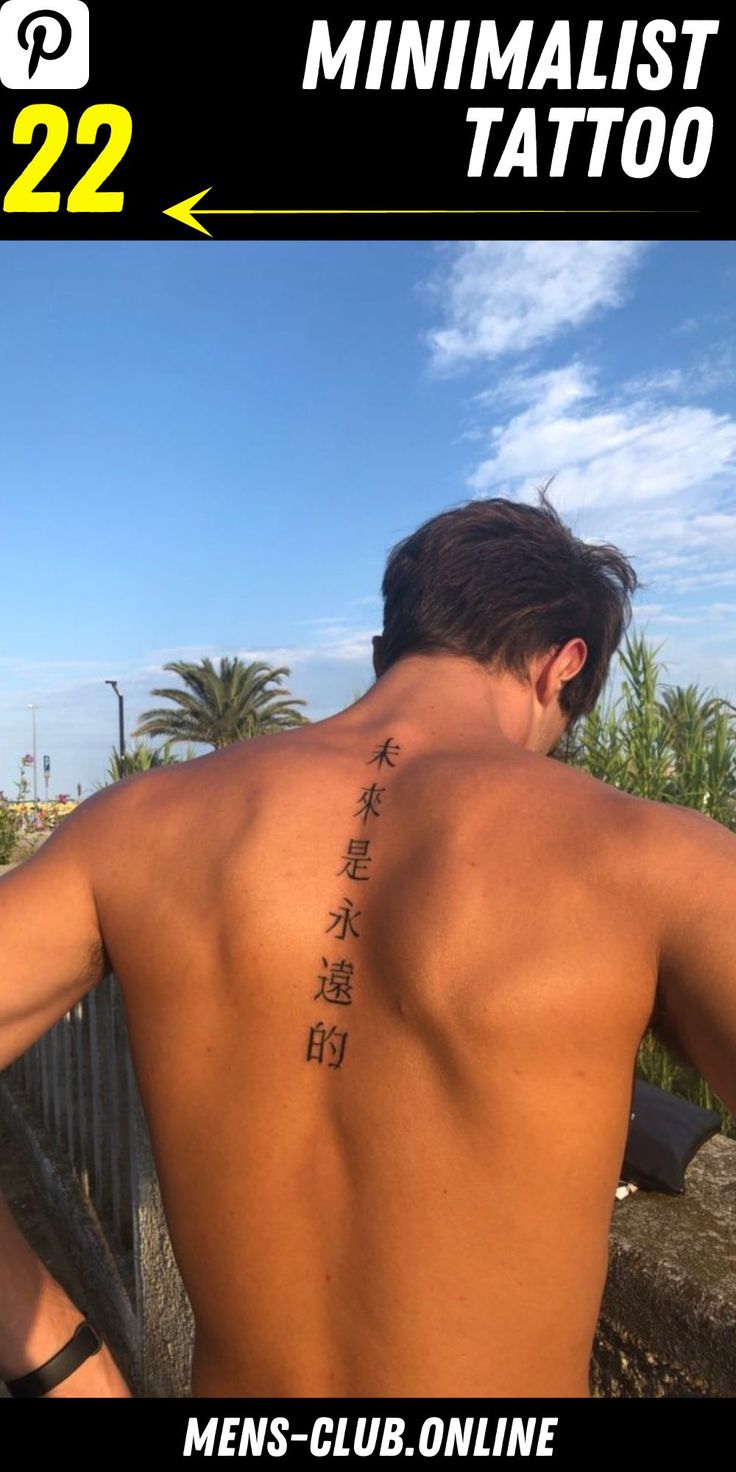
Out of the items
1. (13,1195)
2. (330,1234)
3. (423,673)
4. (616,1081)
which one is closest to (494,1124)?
(616,1081)

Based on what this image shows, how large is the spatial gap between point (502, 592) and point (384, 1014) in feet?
2.91

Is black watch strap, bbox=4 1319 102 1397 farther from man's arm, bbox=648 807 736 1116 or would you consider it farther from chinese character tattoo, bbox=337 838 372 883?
man's arm, bbox=648 807 736 1116

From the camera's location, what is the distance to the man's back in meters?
1.21

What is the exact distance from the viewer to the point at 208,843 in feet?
4.78

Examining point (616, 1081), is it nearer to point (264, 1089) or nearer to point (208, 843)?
point (264, 1089)

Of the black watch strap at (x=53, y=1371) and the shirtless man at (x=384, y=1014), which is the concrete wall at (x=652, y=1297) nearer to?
the shirtless man at (x=384, y=1014)

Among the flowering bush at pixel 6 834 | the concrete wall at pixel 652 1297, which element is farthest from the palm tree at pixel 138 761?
the concrete wall at pixel 652 1297

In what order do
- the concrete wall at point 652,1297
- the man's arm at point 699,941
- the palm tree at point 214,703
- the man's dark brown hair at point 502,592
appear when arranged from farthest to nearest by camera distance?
the palm tree at point 214,703, the concrete wall at point 652,1297, the man's dark brown hair at point 502,592, the man's arm at point 699,941

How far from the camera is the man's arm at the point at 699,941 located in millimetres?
1146

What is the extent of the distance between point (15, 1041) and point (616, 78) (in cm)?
350

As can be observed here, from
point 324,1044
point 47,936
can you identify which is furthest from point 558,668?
point 47,936

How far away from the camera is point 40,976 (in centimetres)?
150

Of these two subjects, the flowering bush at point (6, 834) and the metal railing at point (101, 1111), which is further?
the flowering bush at point (6, 834)

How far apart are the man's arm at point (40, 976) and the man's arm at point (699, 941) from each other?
92 centimetres
